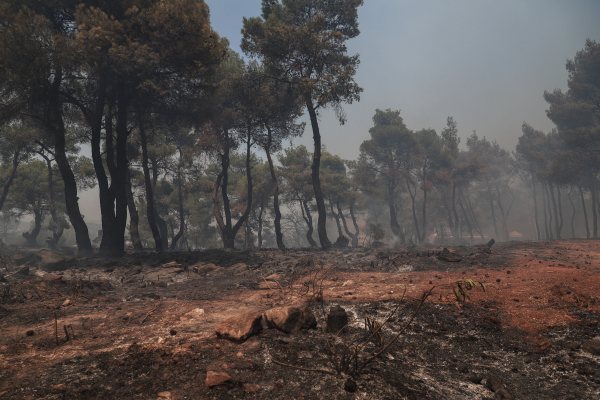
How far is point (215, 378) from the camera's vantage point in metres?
2.38

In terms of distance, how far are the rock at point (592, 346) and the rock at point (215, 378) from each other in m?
3.66

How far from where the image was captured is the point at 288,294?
5.81 metres

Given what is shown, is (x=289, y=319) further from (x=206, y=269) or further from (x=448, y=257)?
(x=448, y=257)

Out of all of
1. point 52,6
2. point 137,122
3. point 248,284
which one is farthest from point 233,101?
point 248,284

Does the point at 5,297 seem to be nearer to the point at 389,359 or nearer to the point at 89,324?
the point at 89,324

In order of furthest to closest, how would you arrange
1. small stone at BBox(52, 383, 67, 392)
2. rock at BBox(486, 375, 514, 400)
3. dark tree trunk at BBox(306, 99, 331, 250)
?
dark tree trunk at BBox(306, 99, 331, 250) → rock at BBox(486, 375, 514, 400) → small stone at BBox(52, 383, 67, 392)

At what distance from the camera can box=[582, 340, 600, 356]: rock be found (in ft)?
9.66

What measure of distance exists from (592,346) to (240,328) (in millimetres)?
3750

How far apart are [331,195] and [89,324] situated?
3433 cm

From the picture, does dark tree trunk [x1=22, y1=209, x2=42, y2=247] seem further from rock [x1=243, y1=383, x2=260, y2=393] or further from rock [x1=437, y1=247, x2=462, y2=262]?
rock [x1=243, y1=383, x2=260, y2=393]

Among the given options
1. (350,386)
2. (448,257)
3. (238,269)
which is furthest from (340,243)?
(350,386)

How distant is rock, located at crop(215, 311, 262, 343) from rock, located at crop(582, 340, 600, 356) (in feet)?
11.6

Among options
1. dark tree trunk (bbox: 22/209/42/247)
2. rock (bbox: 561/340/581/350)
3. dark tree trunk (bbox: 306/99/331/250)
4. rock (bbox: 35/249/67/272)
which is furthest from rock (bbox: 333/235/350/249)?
dark tree trunk (bbox: 22/209/42/247)

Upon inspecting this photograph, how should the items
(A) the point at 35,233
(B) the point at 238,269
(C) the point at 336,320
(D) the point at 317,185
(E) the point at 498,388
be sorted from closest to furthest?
(E) the point at 498,388 < (C) the point at 336,320 < (B) the point at 238,269 < (D) the point at 317,185 < (A) the point at 35,233
